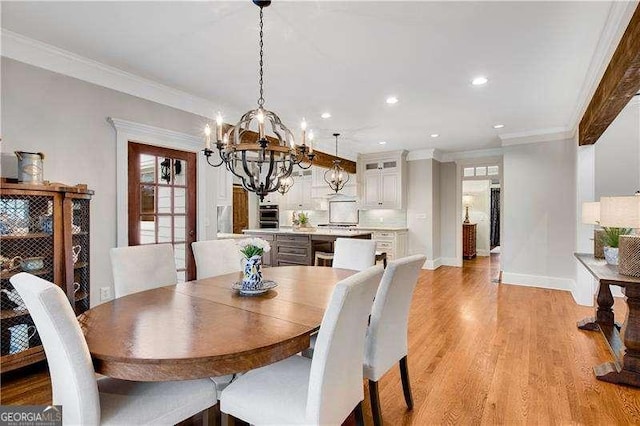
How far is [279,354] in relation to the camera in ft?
4.47

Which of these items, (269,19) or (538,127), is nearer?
(269,19)

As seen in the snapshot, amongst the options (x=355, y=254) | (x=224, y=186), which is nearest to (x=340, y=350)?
(x=355, y=254)

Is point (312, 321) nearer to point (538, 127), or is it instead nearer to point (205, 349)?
point (205, 349)

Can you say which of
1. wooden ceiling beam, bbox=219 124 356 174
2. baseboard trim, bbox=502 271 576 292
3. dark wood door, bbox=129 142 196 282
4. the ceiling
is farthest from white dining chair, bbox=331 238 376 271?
baseboard trim, bbox=502 271 576 292

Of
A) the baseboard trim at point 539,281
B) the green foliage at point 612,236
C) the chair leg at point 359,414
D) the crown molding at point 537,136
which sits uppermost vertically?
the crown molding at point 537,136

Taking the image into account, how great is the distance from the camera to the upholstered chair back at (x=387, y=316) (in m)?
1.80

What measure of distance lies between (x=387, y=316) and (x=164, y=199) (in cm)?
291

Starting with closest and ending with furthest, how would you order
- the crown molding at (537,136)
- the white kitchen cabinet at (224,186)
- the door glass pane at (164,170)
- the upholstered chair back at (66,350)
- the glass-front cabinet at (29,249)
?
the upholstered chair back at (66,350) → the glass-front cabinet at (29,249) → the door glass pane at (164,170) → the crown molding at (537,136) → the white kitchen cabinet at (224,186)

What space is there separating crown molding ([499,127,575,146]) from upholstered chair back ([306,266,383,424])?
5099 millimetres

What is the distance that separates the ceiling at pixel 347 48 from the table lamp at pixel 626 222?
1.25 meters

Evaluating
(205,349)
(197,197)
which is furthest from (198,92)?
(205,349)

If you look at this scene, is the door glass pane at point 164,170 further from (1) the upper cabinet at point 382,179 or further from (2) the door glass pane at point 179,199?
(1) the upper cabinet at point 382,179

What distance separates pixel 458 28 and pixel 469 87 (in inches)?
48.6

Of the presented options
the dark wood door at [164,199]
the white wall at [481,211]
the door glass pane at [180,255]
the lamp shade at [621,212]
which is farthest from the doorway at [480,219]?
the door glass pane at [180,255]
